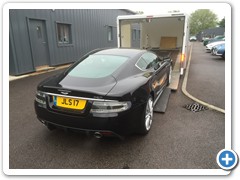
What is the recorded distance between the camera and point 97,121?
2.40 m

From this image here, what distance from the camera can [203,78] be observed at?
7.30m

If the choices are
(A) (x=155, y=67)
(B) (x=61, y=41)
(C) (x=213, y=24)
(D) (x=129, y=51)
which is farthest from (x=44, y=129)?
(C) (x=213, y=24)

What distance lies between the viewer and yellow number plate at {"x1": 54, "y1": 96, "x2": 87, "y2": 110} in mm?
2445

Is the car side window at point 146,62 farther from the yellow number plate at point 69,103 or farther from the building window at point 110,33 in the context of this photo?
the building window at point 110,33

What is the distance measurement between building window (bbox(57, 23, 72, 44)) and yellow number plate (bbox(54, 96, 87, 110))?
8.42 m

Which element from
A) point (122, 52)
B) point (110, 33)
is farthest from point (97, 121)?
point (110, 33)

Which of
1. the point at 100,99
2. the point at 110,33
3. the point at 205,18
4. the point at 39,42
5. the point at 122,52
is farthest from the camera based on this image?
the point at 205,18

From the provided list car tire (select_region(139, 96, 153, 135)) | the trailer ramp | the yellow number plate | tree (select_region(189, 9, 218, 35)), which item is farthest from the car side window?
tree (select_region(189, 9, 218, 35))

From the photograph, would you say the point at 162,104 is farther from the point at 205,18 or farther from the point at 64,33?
the point at 205,18

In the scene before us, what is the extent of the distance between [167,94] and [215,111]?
127 centimetres

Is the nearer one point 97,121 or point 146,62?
point 97,121

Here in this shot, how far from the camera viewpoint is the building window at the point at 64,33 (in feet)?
33.7

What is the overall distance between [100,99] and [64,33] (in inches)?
372
